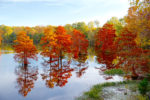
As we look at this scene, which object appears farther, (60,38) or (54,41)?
(60,38)

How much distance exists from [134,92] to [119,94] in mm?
1342

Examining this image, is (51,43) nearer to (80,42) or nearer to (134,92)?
(80,42)

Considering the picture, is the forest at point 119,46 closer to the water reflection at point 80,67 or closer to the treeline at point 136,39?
the treeline at point 136,39

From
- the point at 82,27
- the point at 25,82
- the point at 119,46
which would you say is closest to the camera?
the point at 25,82

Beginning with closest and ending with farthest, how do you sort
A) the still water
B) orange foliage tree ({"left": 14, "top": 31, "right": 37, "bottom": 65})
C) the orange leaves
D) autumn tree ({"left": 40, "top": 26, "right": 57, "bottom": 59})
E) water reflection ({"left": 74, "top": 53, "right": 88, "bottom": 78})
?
the still water, water reflection ({"left": 74, "top": 53, "right": 88, "bottom": 78}), orange foliage tree ({"left": 14, "top": 31, "right": 37, "bottom": 65}), autumn tree ({"left": 40, "top": 26, "right": 57, "bottom": 59}), the orange leaves

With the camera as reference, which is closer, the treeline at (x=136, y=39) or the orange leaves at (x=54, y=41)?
the treeline at (x=136, y=39)

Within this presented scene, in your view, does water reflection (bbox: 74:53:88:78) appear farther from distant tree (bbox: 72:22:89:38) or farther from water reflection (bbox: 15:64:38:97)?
distant tree (bbox: 72:22:89:38)

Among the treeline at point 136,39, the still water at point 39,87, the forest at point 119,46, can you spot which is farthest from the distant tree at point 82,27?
the still water at point 39,87

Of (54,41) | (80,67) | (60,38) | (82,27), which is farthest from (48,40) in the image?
(82,27)

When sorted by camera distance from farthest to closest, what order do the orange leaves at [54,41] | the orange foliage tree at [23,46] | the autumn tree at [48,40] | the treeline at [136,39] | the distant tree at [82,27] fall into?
the distant tree at [82,27] → the orange leaves at [54,41] → the autumn tree at [48,40] → the orange foliage tree at [23,46] → the treeline at [136,39]

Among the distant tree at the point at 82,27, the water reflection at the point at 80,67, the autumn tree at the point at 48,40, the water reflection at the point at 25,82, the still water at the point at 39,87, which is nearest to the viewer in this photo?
the still water at the point at 39,87

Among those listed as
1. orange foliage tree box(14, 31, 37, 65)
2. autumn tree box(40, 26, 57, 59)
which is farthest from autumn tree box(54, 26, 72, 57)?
orange foliage tree box(14, 31, 37, 65)

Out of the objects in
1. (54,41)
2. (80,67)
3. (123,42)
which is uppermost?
(54,41)

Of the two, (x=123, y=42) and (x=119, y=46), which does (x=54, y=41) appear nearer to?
(x=119, y=46)
